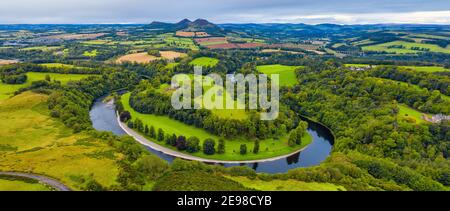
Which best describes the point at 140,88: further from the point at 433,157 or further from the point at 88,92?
the point at 433,157

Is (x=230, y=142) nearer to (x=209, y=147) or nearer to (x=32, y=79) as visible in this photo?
(x=209, y=147)

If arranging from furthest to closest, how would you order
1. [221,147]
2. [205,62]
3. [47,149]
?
[205,62] < [221,147] < [47,149]

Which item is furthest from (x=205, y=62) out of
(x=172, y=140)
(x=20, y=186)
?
(x=20, y=186)

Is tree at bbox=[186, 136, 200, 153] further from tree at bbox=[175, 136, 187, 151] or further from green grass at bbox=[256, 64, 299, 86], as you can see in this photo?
green grass at bbox=[256, 64, 299, 86]

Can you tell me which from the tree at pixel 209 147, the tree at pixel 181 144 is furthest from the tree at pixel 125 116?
the tree at pixel 209 147

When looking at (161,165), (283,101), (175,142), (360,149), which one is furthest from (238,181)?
(283,101)

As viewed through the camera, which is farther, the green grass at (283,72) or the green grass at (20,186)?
the green grass at (283,72)

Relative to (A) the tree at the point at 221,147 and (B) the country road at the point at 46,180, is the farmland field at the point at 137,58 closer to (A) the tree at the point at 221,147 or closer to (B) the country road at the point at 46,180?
(A) the tree at the point at 221,147
